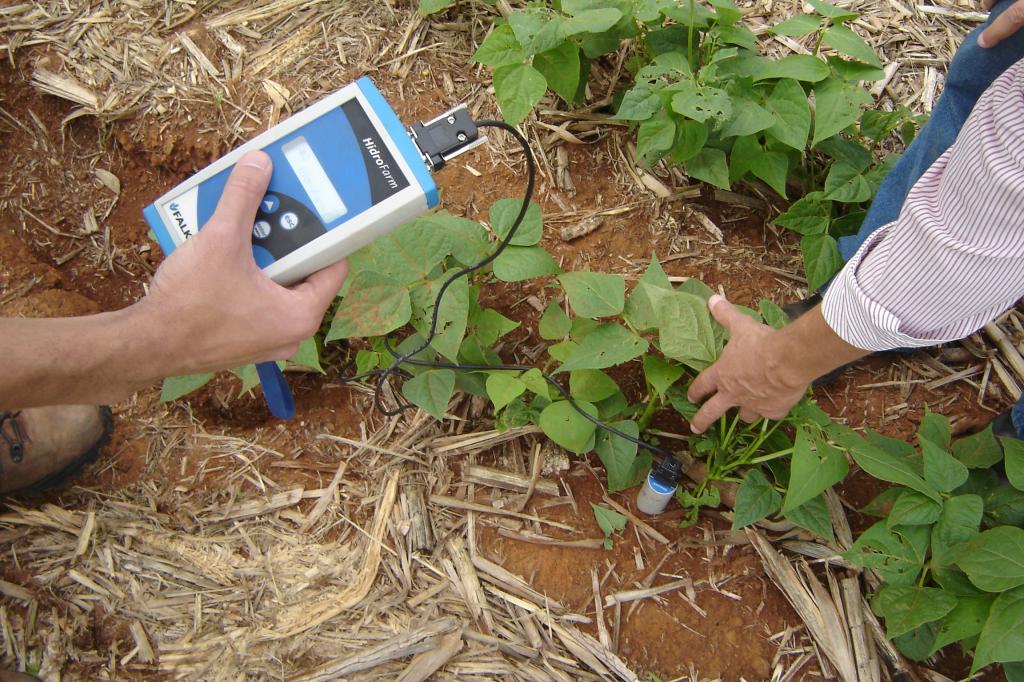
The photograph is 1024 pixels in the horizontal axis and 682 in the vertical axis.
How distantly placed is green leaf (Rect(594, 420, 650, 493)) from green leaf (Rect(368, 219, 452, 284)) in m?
0.53

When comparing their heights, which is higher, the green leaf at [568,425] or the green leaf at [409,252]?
the green leaf at [409,252]

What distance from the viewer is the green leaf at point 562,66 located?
1.78 metres

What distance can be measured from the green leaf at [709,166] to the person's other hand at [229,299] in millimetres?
1064

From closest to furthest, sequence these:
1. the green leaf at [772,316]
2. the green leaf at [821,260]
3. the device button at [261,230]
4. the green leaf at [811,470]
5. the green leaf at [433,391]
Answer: the device button at [261,230]
the green leaf at [811,470]
the green leaf at [772,316]
the green leaf at [433,391]
the green leaf at [821,260]

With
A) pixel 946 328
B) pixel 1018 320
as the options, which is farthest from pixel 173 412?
pixel 1018 320

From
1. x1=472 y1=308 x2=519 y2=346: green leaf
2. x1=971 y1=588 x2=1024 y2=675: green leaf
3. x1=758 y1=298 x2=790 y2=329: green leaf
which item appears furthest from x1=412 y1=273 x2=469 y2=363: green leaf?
x1=971 y1=588 x2=1024 y2=675: green leaf

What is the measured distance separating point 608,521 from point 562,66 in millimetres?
1130

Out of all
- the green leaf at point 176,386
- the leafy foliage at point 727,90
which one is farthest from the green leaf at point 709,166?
the green leaf at point 176,386

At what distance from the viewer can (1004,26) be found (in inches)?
51.6

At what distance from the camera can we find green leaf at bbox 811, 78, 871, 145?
1717mm

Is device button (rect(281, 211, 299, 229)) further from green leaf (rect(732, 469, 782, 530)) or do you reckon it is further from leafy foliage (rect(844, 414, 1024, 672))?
leafy foliage (rect(844, 414, 1024, 672))

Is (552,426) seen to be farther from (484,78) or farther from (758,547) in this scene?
(484,78)

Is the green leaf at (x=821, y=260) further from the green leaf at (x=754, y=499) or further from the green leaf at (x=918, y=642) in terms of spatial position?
the green leaf at (x=918, y=642)

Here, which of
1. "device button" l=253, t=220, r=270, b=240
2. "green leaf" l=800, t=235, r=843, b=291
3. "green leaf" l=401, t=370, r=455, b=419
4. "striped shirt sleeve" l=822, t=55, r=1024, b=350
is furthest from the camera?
→ "green leaf" l=800, t=235, r=843, b=291
